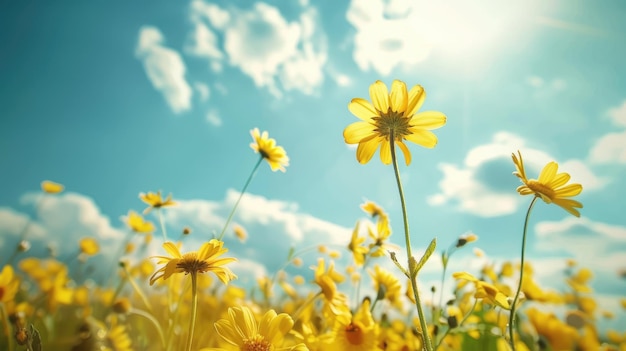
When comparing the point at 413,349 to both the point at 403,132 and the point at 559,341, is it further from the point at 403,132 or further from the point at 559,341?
the point at 403,132

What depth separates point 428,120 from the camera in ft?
4.02

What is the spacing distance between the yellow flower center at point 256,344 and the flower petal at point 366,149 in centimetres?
72

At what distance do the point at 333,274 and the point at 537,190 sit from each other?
3.78 feet

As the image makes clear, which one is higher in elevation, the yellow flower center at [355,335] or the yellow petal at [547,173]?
the yellow petal at [547,173]

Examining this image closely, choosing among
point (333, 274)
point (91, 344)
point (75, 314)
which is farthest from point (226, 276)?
point (75, 314)

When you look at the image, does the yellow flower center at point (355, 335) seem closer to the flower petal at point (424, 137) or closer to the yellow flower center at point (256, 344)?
the yellow flower center at point (256, 344)

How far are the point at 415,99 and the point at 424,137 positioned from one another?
149mm

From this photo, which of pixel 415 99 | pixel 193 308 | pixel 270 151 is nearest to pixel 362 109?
pixel 415 99

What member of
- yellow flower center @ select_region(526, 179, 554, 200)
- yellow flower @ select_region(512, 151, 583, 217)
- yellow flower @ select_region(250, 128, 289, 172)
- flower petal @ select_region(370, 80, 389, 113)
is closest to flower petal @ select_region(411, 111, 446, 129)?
flower petal @ select_region(370, 80, 389, 113)

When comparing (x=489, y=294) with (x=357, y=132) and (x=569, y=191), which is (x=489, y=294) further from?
(x=357, y=132)

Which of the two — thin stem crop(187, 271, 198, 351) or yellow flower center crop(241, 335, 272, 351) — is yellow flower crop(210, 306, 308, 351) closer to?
yellow flower center crop(241, 335, 272, 351)

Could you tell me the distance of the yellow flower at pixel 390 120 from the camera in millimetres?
1209

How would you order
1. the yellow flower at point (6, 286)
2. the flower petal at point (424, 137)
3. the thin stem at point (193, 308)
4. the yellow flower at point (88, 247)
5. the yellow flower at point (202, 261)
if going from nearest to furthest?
the thin stem at point (193, 308), the yellow flower at point (202, 261), the flower petal at point (424, 137), the yellow flower at point (6, 286), the yellow flower at point (88, 247)

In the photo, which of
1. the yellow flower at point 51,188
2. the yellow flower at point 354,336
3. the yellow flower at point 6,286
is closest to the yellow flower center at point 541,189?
the yellow flower at point 354,336
